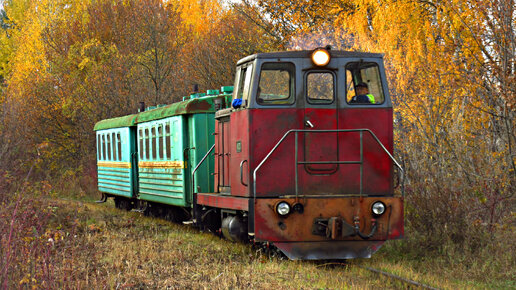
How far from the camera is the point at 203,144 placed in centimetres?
1262

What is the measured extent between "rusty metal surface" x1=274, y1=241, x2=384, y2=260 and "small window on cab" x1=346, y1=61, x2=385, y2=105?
Answer: 1941mm

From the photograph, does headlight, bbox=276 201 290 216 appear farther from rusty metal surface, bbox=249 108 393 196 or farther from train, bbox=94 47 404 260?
rusty metal surface, bbox=249 108 393 196

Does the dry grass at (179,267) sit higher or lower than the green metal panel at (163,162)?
lower

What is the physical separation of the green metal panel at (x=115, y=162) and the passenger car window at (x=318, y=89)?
8979 mm

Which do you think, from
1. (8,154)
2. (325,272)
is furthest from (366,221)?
(8,154)

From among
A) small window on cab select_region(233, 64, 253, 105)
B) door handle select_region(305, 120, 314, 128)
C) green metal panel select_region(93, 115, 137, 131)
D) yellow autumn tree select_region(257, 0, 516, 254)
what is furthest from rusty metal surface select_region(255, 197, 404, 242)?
green metal panel select_region(93, 115, 137, 131)

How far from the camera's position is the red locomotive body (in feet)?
29.2

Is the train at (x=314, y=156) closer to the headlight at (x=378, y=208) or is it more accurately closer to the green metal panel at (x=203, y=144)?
the headlight at (x=378, y=208)

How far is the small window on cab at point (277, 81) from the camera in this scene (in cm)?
916

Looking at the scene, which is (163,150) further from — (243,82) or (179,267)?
(179,267)

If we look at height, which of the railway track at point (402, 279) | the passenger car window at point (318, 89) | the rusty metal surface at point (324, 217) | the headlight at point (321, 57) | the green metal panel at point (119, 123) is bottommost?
the railway track at point (402, 279)

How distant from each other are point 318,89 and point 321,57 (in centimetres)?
45

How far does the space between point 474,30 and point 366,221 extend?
4124 millimetres

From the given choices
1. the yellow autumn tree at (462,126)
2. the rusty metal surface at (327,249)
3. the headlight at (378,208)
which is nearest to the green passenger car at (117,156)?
the yellow autumn tree at (462,126)
